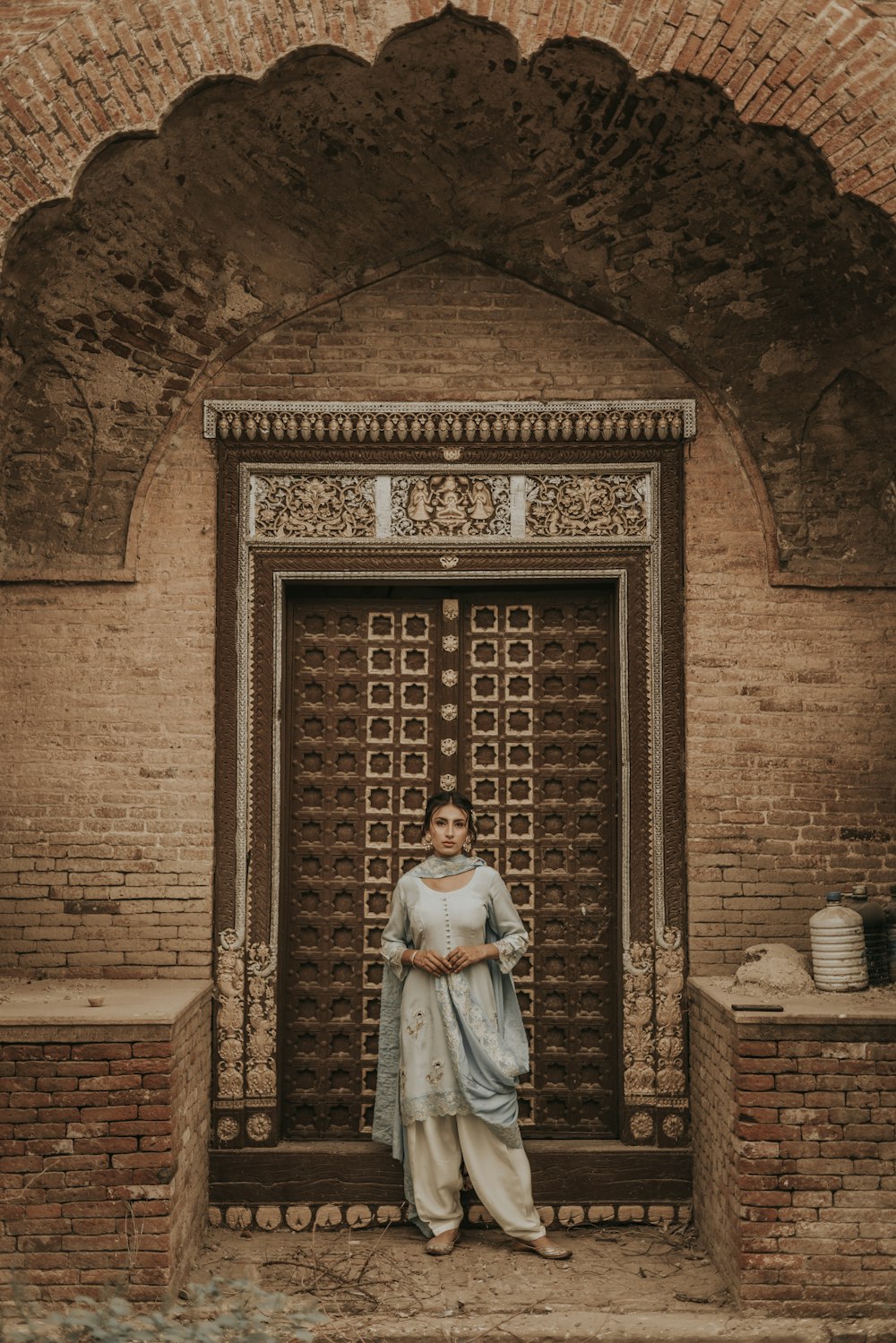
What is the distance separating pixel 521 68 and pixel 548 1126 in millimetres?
4926

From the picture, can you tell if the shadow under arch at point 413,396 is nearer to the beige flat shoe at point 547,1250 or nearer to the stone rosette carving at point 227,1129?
the stone rosette carving at point 227,1129

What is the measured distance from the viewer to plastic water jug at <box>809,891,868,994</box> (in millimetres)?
5746

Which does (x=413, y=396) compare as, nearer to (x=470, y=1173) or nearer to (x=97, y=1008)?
(x=97, y=1008)

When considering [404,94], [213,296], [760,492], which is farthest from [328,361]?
[760,492]

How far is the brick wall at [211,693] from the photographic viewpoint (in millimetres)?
6266

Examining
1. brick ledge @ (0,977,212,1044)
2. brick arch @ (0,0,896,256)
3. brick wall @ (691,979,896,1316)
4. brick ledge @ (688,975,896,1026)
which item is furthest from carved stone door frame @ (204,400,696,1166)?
brick arch @ (0,0,896,256)

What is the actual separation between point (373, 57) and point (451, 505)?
2.07 m

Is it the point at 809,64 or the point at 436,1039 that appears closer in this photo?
the point at 809,64

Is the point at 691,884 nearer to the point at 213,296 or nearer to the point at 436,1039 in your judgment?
the point at 436,1039

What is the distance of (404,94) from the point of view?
5.86 meters

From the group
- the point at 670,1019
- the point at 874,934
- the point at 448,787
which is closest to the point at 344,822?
the point at 448,787

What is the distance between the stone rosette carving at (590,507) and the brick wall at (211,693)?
0.92 feet

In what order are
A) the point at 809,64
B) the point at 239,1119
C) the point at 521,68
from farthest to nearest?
the point at 239,1119
the point at 521,68
the point at 809,64

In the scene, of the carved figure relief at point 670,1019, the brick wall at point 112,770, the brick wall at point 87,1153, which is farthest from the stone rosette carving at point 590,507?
the brick wall at point 87,1153
